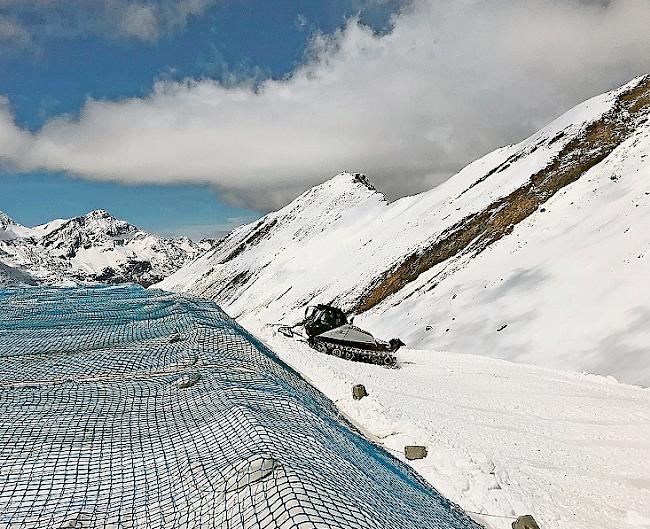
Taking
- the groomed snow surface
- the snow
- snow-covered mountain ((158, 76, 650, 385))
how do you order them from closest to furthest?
the groomed snow surface < the snow < snow-covered mountain ((158, 76, 650, 385))

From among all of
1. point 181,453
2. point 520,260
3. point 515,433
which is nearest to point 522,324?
point 520,260

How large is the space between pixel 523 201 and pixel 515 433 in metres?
35.6

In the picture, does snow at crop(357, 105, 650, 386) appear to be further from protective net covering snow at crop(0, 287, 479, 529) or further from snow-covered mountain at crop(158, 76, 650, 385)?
protective net covering snow at crop(0, 287, 479, 529)

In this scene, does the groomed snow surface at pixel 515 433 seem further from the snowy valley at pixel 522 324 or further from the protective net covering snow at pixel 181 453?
the protective net covering snow at pixel 181 453

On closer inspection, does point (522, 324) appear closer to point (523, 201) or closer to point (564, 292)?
point (564, 292)

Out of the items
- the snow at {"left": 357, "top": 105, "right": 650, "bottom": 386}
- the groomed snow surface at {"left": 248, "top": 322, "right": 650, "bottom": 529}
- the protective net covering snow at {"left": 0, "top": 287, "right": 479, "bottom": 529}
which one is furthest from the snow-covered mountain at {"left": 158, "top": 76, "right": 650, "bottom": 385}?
the protective net covering snow at {"left": 0, "top": 287, "right": 479, "bottom": 529}

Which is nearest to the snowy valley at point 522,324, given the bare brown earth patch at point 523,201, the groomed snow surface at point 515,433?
the groomed snow surface at point 515,433

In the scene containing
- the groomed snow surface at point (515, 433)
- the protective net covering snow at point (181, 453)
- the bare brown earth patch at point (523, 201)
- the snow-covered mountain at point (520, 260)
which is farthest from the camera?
the bare brown earth patch at point (523, 201)

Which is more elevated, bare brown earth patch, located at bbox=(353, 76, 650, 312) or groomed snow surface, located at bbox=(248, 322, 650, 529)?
bare brown earth patch, located at bbox=(353, 76, 650, 312)

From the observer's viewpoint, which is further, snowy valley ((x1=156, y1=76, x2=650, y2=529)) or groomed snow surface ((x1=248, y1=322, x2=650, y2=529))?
snowy valley ((x1=156, y1=76, x2=650, y2=529))

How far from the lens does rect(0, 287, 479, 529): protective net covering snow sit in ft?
14.1

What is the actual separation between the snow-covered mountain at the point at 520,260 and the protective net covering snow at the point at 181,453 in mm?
12350

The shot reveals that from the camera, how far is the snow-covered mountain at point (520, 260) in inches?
758

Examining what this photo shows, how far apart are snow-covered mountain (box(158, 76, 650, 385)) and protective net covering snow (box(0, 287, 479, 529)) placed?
12.4 m
